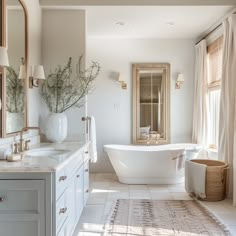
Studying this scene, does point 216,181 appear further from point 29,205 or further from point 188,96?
point 29,205

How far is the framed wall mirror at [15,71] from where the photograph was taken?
261cm

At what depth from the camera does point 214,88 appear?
472 cm

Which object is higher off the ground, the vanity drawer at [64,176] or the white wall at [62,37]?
the white wall at [62,37]

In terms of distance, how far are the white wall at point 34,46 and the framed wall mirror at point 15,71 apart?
0.20 meters

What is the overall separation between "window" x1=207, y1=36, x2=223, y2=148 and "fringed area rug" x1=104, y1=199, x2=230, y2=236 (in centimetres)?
150

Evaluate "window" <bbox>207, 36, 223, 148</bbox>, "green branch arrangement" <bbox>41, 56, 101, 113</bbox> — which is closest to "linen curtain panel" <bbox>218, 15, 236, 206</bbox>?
"window" <bbox>207, 36, 223, 148</bbox>

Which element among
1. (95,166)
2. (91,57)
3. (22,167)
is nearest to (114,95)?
(91,57)

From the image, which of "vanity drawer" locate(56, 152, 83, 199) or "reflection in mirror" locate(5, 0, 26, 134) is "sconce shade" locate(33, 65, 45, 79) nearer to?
"reflection in mirror" locate(5, 0, 26, 134)

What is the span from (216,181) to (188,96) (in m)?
2.09

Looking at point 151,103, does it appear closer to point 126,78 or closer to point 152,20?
point 126,78

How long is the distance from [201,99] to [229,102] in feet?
3.83

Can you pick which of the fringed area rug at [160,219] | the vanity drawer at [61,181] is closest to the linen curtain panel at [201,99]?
the fringed area rug at [160,219]

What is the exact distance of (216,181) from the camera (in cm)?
373

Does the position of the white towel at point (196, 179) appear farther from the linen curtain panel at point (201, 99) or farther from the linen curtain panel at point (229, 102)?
the linen curtain panel at point (201, 99)
